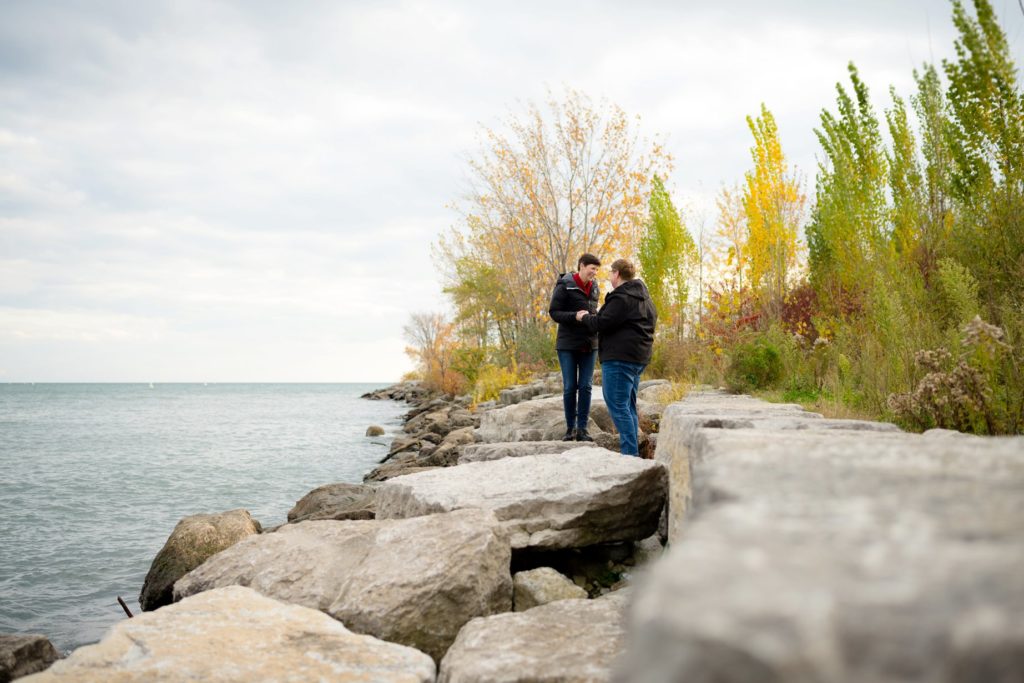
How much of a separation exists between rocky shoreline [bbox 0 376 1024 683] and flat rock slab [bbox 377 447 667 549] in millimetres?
14

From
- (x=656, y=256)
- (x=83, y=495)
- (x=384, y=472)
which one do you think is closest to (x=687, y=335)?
(x=656, y=256)

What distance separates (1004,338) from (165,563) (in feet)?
23.2

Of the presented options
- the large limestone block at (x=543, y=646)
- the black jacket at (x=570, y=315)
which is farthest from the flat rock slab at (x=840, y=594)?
the black jacket at (x=570, y=315)

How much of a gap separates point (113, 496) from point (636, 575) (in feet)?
40.2

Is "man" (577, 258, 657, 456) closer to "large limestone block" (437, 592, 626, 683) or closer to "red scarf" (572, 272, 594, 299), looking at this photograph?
"red scarf" (572, 272, 594, 299)

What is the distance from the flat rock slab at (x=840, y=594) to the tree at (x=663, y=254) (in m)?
17.8

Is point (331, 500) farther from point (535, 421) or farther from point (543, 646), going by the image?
point (543, 646)

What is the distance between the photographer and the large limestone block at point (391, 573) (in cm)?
316

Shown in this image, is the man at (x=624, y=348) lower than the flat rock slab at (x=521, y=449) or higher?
higher

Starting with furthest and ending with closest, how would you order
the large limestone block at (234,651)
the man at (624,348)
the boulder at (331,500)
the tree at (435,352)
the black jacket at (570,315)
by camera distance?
the tree at (435,352) < the boulder at (331,500) < the black jacket at (570,315) < the man at (624,348) < the large limestone block at (234,651)

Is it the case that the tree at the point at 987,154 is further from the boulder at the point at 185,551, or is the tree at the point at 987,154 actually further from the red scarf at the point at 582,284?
the boulder at the point at 185,551

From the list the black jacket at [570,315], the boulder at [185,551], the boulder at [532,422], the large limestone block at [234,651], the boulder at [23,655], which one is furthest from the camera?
the boulder at [532,422]

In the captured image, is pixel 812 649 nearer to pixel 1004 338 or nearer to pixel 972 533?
pixel 972 533

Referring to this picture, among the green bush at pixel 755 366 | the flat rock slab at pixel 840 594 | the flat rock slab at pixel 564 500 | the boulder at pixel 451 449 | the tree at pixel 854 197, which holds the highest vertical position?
the tree at pixel 854 197
